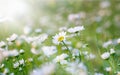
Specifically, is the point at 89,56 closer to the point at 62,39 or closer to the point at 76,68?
the point at 62,39

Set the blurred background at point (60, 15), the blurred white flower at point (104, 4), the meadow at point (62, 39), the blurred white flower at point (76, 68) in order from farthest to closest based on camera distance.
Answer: the blurred white flower at point (104, 4)
the blurred background at point (60, 15)
the meadow at point (62, 39)
the blurred white flower at point (76, 68)

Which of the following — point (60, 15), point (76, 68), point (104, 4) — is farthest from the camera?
point (104, 4)

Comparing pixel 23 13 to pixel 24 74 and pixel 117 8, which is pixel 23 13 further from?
pixel 24 74

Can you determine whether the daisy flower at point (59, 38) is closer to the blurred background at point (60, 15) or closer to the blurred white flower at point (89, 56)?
→ the blurred white flower at point (89, 56)

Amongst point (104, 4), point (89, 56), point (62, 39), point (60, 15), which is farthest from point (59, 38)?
point (104, 4)

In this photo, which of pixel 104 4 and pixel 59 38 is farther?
pixel 104 4

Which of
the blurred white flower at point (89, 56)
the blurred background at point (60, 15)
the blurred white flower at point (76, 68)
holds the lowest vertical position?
the blurred white flower at point (76, 68)

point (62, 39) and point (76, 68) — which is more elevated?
point (62, 39)

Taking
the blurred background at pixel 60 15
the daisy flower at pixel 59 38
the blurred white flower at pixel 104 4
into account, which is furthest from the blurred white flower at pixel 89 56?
the blurred white flower at pixel 104 4

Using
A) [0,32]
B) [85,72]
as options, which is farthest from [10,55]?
[0,32]

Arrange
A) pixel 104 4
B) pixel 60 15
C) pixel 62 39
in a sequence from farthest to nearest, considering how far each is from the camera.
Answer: pixel 104 4 → pixel 60 15 → pixel 62 39

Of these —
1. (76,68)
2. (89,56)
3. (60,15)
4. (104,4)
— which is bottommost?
(76,68)
